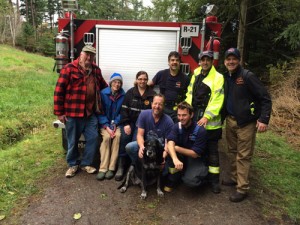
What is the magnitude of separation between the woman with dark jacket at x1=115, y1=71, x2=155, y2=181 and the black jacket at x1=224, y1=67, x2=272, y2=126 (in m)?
1.24

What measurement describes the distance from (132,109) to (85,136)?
81 centimetres

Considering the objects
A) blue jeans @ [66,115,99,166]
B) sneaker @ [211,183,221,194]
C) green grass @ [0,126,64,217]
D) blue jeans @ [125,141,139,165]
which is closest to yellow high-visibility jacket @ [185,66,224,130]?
sneaker @ [211,183,221,194]

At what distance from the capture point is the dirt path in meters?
3.33

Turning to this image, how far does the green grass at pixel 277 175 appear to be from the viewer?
3.74 m

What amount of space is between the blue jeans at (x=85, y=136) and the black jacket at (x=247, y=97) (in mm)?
2022

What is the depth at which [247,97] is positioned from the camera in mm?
3695

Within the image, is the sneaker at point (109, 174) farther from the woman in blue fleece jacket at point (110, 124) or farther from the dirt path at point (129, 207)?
the dirt path at point (129, 207)

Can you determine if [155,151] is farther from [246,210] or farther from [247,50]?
[247,50]

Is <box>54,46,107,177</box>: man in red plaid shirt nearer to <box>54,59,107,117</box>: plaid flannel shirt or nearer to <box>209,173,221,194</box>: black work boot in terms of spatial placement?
<box>54,59,107,117</box>: plaid flannel shirt

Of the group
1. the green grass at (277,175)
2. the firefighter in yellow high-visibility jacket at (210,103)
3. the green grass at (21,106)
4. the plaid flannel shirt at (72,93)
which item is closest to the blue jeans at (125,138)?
the plaid flannel shirt at (72,93)

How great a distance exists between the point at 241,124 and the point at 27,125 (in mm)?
5552

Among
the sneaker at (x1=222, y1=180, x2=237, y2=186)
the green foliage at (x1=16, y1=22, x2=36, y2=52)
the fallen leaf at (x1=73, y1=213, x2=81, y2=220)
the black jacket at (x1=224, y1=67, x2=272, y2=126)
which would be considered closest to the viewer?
the fallen leaf at (x1=73, y1=213, x2=81, y2=220)

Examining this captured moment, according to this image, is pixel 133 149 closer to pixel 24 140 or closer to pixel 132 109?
pixel 132 109

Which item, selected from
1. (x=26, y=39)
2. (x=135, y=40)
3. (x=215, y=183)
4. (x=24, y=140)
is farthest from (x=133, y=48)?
(x=26, y=39)
